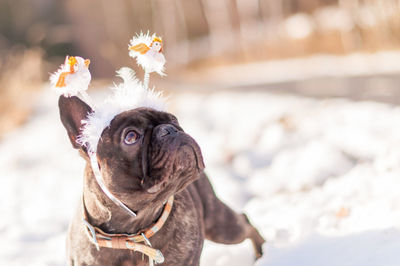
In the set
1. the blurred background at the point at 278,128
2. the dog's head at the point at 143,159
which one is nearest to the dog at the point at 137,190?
the dog's head at the point at 143,159

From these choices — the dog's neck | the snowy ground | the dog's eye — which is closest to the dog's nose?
the dog's eye

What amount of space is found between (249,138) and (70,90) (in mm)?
4472

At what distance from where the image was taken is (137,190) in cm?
233

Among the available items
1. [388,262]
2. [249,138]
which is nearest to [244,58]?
[249,138]

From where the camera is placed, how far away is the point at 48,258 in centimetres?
387

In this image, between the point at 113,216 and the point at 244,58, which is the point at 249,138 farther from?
the point at 244,58

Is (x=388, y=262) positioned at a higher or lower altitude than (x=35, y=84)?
lower

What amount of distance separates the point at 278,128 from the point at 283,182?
1460 millimetres

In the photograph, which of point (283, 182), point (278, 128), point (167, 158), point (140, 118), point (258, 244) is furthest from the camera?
point (278, 128)

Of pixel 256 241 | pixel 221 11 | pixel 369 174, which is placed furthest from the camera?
pixel 221 11

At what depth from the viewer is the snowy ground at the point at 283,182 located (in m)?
3.39

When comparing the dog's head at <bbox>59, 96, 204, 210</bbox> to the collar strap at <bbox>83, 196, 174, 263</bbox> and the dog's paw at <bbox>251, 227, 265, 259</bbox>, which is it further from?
the dog's paw at <bbox>251, 227, 265, 259</bbox>

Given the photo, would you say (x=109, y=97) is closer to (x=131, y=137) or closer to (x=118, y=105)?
(x=118, y=105)

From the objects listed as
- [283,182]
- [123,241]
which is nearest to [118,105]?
[123,241]
